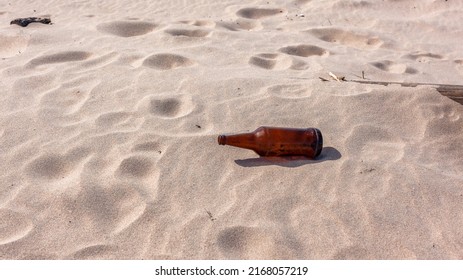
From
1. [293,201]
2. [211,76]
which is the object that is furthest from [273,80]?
[293,201]

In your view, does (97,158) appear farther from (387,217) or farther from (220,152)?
(387,217)

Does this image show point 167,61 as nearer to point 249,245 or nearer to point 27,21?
point 27,21

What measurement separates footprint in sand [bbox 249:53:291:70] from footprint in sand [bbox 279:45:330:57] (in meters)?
0.27

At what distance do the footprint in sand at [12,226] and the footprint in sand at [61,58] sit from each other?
2051 millimetres

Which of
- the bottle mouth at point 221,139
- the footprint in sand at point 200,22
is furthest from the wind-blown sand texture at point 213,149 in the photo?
the footprint in sand at point 200,22

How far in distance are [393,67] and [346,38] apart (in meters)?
1.08

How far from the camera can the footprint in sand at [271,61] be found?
→ 4.32 meters

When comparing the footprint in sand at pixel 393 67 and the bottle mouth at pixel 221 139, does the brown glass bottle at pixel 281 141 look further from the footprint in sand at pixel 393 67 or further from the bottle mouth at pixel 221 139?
the footprint in sand at pixel 393 67

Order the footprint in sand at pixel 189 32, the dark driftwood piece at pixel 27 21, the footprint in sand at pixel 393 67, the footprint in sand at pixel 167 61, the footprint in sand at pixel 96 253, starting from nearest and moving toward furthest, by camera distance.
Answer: the footprint in sand at pixel 96 253
the footprint in sand at pixel 167 61
the footprint in sand at pixel 393 67
the footprint in sand at pixel 189 32
the dark driftwood piece at pixel 27 21

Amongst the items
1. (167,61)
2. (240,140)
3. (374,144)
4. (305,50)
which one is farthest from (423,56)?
(240,140)

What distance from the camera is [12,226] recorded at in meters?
2.39
